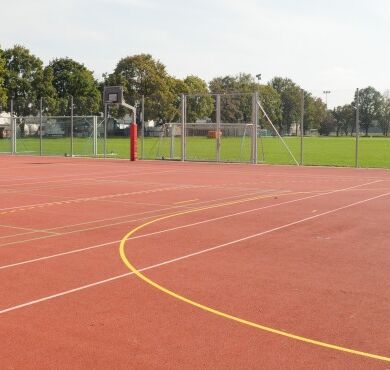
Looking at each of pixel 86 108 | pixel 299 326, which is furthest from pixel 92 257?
pixel 86 108

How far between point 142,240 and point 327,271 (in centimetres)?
324

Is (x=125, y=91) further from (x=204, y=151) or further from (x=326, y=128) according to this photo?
(x=204, y=151)

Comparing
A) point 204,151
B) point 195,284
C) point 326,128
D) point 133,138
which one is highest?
point 326,128

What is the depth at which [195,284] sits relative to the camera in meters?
7.04

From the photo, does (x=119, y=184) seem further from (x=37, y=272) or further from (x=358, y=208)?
(x=37, y=272)

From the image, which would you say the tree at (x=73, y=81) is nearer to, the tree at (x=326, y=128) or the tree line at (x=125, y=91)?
the tree line at (x=125, y=91)

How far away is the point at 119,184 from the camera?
66.3 feet

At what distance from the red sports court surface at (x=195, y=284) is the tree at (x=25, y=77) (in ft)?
227

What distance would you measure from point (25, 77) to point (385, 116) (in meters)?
46.3

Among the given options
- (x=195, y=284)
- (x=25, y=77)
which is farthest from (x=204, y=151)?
(x=25, y=77)

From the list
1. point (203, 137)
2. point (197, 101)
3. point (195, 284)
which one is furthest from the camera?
point (197, 101)

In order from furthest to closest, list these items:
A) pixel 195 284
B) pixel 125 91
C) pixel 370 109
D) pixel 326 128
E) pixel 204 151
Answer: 1. pixel 326 128
2. pixel 125 91
3. pixel 370 109
4. pixel 204 151
5. pixel 195 284

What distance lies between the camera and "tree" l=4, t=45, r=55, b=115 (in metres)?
80.3

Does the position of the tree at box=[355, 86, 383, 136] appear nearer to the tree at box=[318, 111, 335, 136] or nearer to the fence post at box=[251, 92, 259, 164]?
the tree at box=[318, 111, 335, 136]
